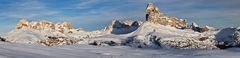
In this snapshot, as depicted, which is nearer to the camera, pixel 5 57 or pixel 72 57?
pixel 5 57

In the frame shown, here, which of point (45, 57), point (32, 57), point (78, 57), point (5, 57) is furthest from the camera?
point (78, 57)

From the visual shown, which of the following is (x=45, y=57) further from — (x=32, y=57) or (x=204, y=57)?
(x=204, y=57)

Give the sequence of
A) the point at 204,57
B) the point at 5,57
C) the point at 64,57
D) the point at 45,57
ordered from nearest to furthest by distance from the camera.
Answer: the point at 5,57
the point at 45,57
the point at 64,57
the point at 204,57

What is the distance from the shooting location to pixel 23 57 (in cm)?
2686

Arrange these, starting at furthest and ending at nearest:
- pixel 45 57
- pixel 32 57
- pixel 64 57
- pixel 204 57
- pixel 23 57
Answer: pixel 204 57
pixel 64 57
pixel 45 57
pixel 32 57
pixel 23 57

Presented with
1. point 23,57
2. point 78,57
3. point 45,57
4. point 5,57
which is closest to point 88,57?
point 78,57

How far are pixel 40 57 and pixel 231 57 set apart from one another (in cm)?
2523

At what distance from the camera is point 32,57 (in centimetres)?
2881

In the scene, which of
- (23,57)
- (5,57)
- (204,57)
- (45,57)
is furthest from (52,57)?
(204,57)

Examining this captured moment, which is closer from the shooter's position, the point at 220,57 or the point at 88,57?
the point at 88,57

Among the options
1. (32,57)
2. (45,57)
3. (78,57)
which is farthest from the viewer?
(78,57)

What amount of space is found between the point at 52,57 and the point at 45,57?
2.60 feet

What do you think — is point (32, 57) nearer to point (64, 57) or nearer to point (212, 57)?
point (64, 57)

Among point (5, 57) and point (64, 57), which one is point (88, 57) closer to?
point (64, 57)
